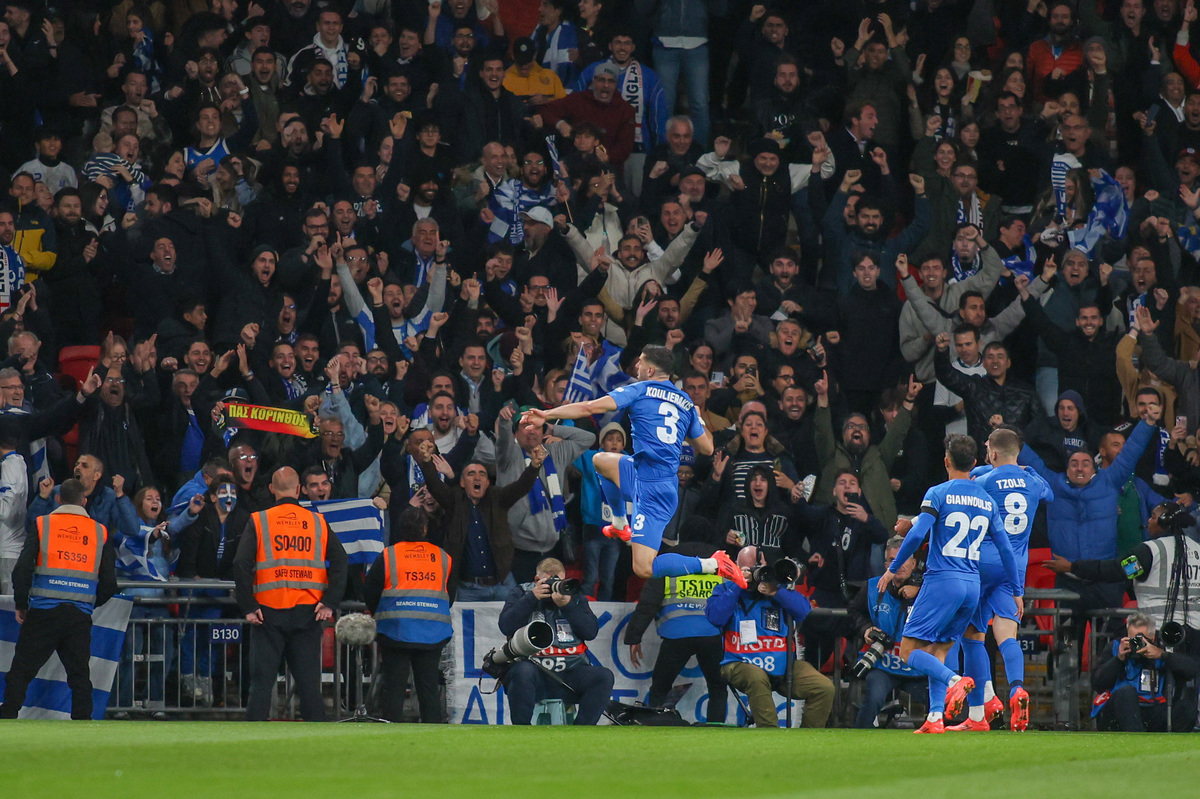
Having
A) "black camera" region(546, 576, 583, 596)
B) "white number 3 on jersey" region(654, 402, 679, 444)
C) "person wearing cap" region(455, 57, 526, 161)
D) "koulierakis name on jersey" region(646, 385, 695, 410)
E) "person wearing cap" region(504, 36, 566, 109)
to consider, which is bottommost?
"black camera" region(546, 576, 583, 596)

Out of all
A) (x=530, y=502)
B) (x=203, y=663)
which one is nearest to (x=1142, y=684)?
(x=530, y=502)

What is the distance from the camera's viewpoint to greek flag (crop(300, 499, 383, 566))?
45.8 ft

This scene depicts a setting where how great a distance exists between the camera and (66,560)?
12680 mm

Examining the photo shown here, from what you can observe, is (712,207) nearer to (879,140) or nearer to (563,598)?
(879,140)

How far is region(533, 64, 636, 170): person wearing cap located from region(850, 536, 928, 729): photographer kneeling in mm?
6983

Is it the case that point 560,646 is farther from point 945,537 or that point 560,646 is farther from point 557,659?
point 945,537

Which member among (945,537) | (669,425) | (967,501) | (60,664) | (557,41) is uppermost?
(557,41)

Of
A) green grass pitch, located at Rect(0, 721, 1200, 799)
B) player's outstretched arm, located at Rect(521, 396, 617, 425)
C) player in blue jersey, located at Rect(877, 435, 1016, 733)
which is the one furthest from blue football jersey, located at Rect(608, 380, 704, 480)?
green grass pitch, located at Rect(0, 721, 1200, 799)

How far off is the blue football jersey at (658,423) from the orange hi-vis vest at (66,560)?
4.45m

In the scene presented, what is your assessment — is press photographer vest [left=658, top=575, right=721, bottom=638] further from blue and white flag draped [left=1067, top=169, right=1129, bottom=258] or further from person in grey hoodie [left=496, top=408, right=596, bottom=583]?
blue and white flag draped [left=1067, top=169, right=1129, bottom=258]

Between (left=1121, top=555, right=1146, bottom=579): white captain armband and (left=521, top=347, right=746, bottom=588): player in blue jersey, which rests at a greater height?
(left=521, top=347, right=746, bottom=588): player in blue jersey

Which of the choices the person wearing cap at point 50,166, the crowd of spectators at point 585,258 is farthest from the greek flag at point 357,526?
the person wearing cap at point 50,166

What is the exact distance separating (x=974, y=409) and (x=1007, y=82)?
4.82 m

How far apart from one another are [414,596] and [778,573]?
2894 millimetres
